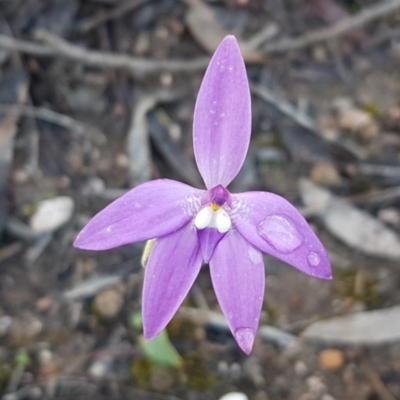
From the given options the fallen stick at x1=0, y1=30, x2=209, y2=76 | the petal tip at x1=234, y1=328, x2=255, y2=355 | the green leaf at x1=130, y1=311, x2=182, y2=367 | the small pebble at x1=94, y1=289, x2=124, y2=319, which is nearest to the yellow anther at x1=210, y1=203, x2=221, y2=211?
the petal tip at x1=234, y1=328, x2=255, y2=355

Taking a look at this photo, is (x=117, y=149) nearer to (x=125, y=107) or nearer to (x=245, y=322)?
(x=125, y=107)

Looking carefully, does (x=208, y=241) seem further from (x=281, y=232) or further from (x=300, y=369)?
(x=300, y=369)

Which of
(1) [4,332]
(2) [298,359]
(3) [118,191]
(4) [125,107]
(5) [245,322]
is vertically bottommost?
(2) [298,359]

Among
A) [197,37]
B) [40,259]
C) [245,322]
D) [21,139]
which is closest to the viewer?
[245,322]

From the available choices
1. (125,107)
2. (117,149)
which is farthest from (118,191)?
(125,107)

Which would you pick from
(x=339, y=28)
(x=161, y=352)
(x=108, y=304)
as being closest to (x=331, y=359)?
(x=161, y=352)

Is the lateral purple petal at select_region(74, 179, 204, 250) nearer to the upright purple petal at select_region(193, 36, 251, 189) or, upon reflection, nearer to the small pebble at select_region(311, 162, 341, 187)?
the upright purple petal at select_region(193, 36, 251, 189)
